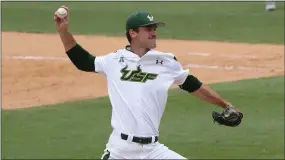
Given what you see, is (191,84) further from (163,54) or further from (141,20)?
(141,20)

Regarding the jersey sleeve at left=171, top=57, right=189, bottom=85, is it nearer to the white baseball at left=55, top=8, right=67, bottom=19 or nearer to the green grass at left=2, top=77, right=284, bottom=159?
the white baseball at left=55, top=8, right=67, bottom=19

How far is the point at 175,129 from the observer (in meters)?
11.7

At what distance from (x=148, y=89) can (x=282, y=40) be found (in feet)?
47.0

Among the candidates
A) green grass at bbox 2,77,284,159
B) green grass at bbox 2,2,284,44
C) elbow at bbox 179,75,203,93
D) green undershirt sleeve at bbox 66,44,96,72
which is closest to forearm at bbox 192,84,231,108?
elbow at bbox 179,75,203,93

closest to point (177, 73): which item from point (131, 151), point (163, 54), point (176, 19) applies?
point (163, 54)

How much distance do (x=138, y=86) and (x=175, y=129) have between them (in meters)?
5.36

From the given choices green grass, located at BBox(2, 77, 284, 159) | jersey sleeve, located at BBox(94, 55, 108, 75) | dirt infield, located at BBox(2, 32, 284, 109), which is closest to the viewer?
jersey sleeve, located at BBox(94, 55, 108, 75)

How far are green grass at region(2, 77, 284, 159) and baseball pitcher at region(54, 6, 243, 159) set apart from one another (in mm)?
3926

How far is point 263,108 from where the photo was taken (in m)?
13.0

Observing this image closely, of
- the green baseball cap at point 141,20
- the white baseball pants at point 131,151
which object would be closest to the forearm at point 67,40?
the green baseball cap at point 141,20

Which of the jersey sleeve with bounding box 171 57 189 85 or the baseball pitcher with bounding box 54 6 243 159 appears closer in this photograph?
the baseball pitcher with bounding box 54 6 243 159

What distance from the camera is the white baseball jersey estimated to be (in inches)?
253

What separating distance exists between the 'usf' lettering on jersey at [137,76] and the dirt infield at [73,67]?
7.58m

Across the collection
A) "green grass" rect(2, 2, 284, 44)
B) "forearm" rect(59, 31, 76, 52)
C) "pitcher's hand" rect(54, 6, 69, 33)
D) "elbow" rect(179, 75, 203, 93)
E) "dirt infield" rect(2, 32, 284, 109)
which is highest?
"pitcher's hand" rect(54, 6, 69, 33)
